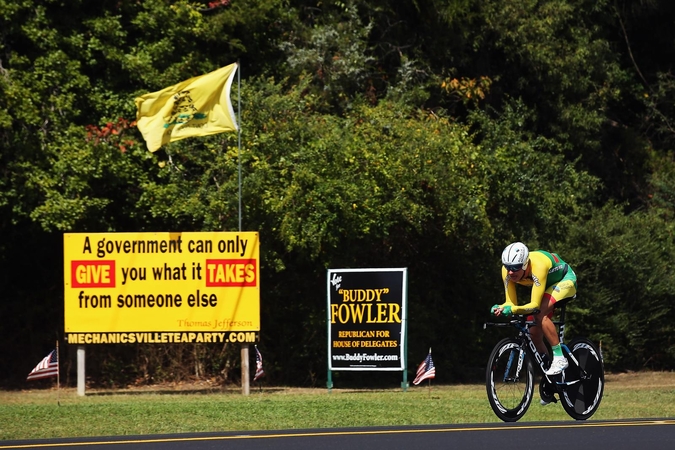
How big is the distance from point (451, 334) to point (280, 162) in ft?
18.8

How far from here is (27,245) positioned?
73.2 ft

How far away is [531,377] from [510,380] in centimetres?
22

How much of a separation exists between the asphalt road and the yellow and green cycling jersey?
1221 millimetres

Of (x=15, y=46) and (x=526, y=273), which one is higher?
(x=15, y=46)

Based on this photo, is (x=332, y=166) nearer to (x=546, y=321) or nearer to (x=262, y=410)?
(x=262, y=410)

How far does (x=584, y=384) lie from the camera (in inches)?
455

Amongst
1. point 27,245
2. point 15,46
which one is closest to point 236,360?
point 27,245

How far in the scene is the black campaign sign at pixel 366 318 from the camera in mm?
17828

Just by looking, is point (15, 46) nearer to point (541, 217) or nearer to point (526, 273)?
point (541, 217)

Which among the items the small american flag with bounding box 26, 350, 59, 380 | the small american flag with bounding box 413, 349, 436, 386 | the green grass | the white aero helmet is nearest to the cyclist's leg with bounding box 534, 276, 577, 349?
the white aero helmet

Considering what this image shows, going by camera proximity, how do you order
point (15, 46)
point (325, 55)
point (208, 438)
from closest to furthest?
point (208, 438) < point (15, 46) < point (325, 55)

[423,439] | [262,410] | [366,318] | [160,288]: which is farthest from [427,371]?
[423,439]

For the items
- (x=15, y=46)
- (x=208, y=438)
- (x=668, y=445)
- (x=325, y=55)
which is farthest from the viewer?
(x=325, y=55)

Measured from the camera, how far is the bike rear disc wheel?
11508mm
